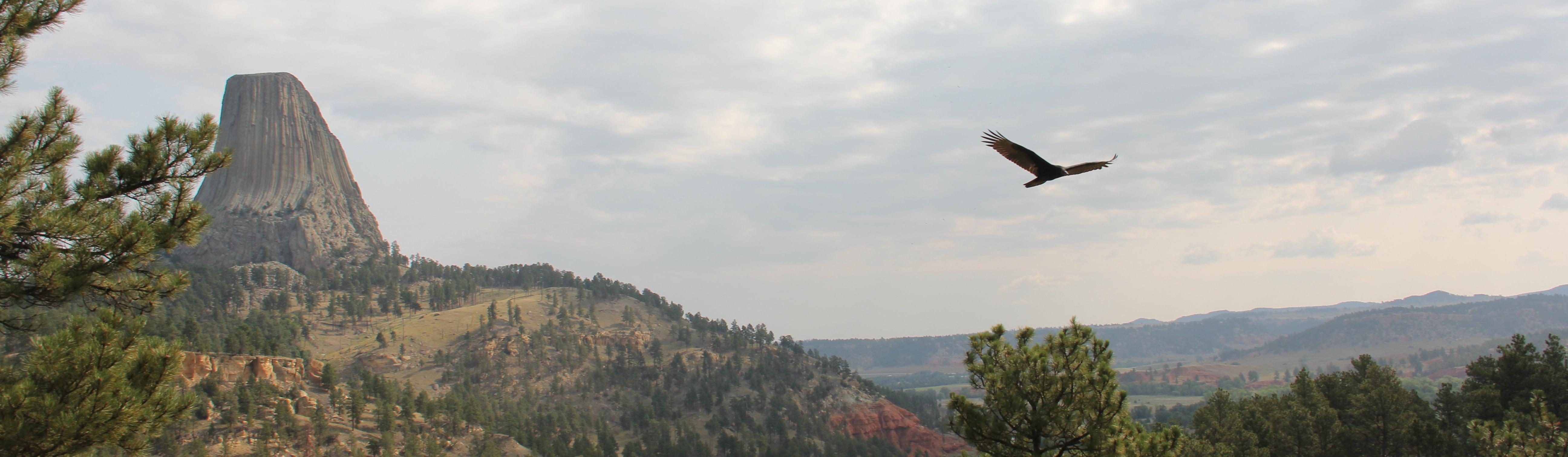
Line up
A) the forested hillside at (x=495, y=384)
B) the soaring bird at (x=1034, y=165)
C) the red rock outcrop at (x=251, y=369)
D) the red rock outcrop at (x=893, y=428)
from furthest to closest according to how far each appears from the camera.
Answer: the red rock outcrop at (x=893, y=428) → the forested hillside at (x=495, y=384) → the red rock outcrop at (x=251, y=369) → the soaring bird at (x=1034, y=165)

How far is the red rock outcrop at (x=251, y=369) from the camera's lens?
9444cm

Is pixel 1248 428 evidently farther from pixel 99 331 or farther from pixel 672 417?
pixel 672 417

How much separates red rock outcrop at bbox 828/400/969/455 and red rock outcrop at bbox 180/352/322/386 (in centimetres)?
9054

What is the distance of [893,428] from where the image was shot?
6270 inches

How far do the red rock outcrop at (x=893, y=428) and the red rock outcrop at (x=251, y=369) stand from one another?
90.5m

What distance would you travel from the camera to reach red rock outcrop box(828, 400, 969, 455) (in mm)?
155000

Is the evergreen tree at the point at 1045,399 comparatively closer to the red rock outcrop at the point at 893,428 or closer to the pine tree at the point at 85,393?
the pine tree at the point at 85,393

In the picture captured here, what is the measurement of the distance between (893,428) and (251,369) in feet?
353

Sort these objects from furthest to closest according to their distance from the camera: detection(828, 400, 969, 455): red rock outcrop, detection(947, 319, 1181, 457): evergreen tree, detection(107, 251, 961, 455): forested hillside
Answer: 1. detection(828, 400, 969, 455): red rock outcrop
2. detection(107, 251, 961, 455): forested hillside
3. detection(947, 319, 1181, 457): evergreen tree

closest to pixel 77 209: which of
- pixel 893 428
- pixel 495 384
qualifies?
pixel 495 384

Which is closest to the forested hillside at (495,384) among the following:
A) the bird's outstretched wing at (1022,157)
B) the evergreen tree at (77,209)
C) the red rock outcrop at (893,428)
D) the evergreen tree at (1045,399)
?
the red rock outcrop at (893,428)

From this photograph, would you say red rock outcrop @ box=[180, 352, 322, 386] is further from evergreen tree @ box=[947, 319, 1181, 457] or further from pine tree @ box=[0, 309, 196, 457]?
evergreen tree @ box=[947, 319, 1181, 457]

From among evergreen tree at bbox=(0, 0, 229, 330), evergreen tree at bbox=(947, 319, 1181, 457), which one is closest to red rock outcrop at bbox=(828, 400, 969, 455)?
evergreen tree at bbox=(947, 319, 1181, 457)

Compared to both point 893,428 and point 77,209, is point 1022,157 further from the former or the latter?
point 893,428
